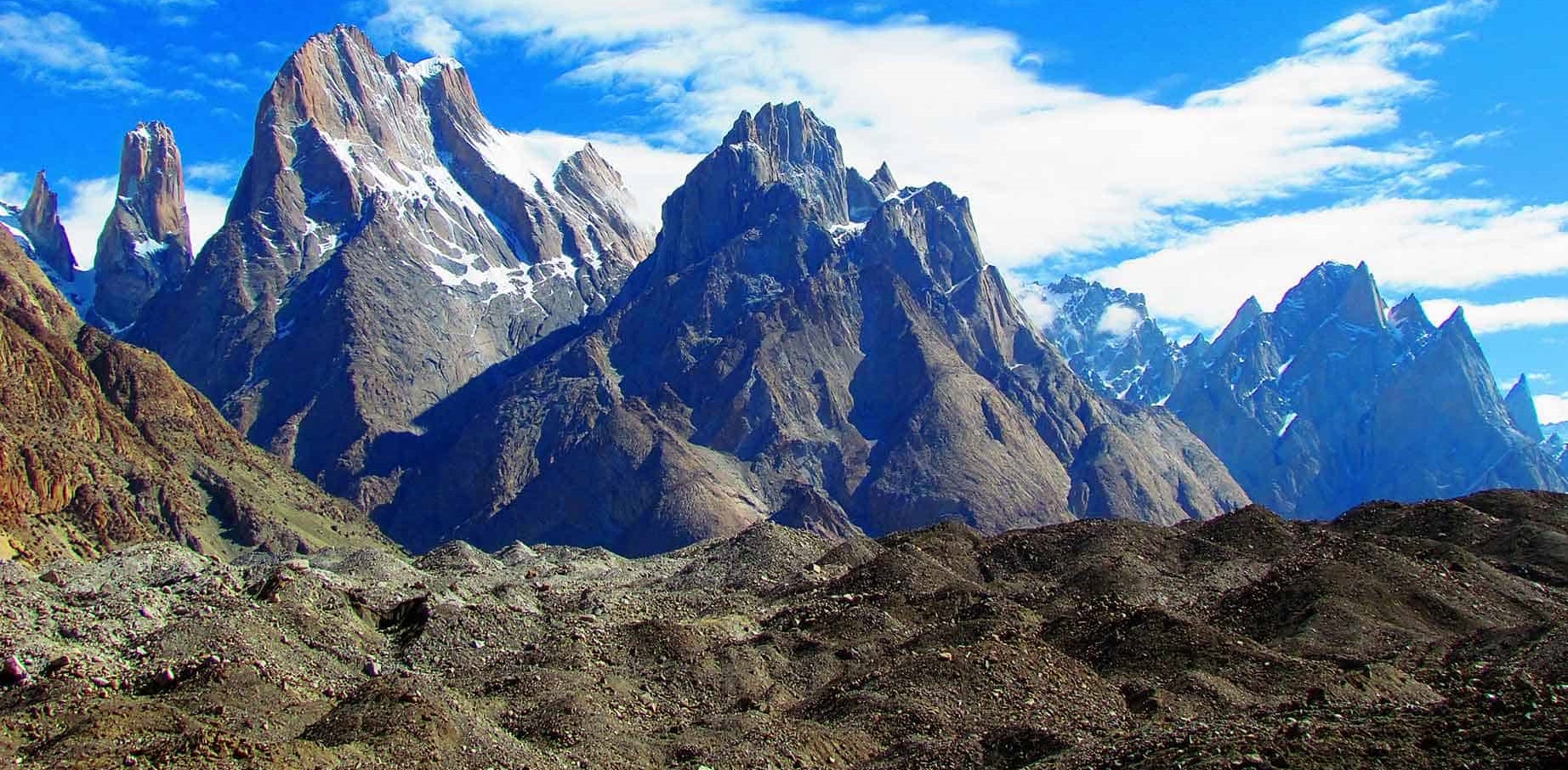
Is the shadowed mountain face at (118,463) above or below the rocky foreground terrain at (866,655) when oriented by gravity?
above

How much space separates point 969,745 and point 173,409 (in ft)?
491

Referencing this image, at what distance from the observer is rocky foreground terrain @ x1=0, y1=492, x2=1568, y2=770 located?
96.6ft

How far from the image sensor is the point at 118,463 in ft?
477

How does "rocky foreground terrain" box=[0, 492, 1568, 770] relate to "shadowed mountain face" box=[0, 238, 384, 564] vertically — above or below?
below

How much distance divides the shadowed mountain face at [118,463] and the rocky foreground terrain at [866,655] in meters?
70.6

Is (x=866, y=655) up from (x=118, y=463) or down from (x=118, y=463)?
down

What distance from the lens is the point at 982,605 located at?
4944 cm

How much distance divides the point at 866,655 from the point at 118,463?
398ft

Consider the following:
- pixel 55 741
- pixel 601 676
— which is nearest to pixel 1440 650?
pixel 601 676

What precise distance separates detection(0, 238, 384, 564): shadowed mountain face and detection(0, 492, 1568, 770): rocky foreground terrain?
70.6 meters

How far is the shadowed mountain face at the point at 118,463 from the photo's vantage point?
12381cm

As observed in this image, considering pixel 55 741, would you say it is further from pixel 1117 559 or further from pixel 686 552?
pixel 686 552

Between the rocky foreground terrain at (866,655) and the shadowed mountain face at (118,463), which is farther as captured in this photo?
the shadowed mountain face at (118,463)

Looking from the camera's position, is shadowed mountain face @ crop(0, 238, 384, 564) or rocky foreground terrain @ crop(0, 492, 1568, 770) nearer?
rocky foreground terrain @ crop(0, 492, 1568, 770)
